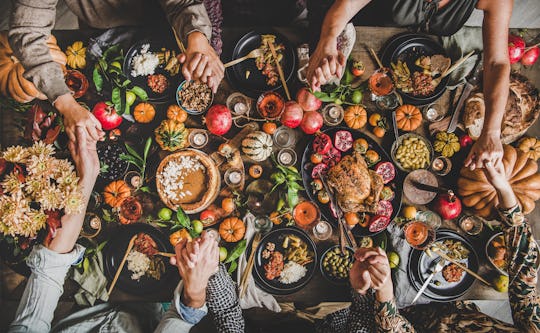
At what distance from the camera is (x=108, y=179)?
5.84 ft

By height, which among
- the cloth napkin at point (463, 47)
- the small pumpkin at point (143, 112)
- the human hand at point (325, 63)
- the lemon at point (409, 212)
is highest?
the cloth napkin at point (463, 47)

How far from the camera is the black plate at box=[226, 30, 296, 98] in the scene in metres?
1.82

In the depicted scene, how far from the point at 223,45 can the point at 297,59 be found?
1.39 feet

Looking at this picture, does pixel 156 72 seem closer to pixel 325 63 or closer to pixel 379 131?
pixel 325 63

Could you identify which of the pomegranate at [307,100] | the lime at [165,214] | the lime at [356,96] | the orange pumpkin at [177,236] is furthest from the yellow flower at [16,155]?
the lime at [356,96]

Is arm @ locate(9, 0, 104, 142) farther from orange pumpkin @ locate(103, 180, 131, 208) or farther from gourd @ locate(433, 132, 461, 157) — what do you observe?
gourd @ locate(433, 132, 461, 157)

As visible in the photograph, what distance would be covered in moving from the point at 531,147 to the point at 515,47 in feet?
1.86

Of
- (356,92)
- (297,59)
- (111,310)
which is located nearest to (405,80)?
(356,92)

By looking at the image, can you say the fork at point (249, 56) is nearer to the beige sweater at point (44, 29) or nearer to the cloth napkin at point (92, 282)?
the beige sweater at point (44, 29)

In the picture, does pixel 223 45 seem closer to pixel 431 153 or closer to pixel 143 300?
pixel 431 153

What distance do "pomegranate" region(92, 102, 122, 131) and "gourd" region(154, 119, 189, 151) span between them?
0.75 feet

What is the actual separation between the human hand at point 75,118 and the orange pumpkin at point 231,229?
82 cm

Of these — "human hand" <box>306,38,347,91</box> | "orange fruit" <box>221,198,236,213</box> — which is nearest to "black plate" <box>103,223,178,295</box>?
"orange fruit" <box>221,198,236,213</box>

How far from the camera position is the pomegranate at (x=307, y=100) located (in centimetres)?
177
